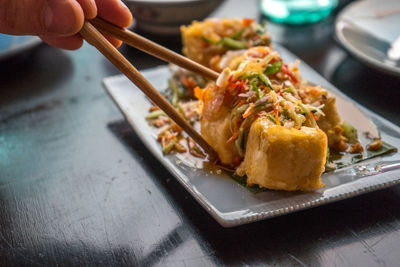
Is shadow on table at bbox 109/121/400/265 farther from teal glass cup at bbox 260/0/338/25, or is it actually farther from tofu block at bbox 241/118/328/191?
teal glass cup at bbox 260/0/338/25

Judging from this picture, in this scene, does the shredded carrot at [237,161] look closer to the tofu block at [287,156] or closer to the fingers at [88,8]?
the tofu block at [287,156]

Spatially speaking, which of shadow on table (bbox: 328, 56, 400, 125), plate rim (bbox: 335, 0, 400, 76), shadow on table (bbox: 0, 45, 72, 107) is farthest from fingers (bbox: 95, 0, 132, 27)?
shadow on table (bbox: 328, 56, 400, 125)

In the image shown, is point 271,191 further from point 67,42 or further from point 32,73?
point 32,73

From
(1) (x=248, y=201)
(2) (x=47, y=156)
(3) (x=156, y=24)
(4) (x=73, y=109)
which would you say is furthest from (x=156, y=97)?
(3) (x=156, y=24)

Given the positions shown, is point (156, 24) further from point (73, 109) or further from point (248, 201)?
point (248, 201)

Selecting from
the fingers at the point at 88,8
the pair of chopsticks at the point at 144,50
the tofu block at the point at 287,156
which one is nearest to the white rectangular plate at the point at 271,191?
the tofu block at the point at 287,156

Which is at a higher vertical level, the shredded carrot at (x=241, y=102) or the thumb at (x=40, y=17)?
the thumb at (x=40, y=17)
